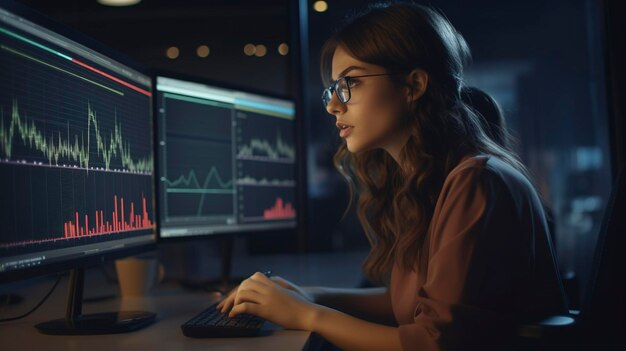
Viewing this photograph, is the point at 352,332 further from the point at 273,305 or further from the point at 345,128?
the point at 345,128

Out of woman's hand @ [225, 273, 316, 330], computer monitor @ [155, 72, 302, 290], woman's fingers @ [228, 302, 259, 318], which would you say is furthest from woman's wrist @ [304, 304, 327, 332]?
computer monitor @ [155, 72, 302, 290]

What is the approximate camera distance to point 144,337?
1124 millimetres

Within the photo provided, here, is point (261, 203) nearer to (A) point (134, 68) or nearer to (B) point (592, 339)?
(A) point (134, 68)

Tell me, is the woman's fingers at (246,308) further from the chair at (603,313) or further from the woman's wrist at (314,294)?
the chair at (603,313)

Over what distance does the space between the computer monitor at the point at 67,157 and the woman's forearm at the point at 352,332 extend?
36 centimetres

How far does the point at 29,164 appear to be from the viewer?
3.35 feet

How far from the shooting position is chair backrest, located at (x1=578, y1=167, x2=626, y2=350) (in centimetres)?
95

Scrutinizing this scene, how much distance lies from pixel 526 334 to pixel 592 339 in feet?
0.34

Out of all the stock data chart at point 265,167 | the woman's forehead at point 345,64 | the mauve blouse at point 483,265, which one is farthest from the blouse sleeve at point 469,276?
the stock data chart at point 265,167

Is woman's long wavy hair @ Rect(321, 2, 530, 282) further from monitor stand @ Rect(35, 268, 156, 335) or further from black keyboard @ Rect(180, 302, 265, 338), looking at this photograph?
monitor stand @ Rect(35, 268, 156, 335)

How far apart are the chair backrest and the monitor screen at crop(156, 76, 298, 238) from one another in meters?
1.05

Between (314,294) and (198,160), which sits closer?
(314,294)

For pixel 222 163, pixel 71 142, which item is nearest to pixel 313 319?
pixel 71 142

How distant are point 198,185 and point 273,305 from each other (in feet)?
2.26
